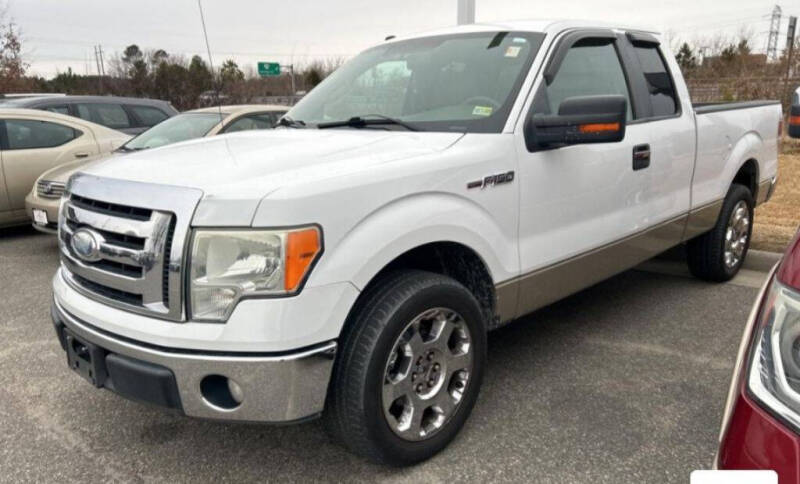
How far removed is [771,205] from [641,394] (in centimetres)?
542

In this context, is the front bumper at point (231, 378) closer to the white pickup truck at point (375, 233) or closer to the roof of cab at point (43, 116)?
the white pickup truck at point (375, 233)

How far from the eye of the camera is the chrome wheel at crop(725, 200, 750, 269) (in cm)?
479

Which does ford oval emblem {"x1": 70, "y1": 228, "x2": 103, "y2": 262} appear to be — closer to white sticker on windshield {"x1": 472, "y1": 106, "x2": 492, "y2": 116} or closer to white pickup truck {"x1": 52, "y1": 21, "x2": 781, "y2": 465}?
white pickup truck {"x1": 52, "y1": 21, "x2": 781, "y2": 465}

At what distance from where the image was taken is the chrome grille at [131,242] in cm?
211

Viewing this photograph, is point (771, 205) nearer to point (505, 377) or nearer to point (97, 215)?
point (505, 377)

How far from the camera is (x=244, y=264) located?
207 centimetres

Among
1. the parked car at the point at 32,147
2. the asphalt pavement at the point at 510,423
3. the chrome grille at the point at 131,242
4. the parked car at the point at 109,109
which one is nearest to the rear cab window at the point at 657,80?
the asphalt pavement at the point at 510,423

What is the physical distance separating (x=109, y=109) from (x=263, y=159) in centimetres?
789

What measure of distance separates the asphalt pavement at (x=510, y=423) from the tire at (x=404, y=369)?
178mm

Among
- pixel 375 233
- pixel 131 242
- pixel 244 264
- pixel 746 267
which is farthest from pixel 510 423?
pixel 746 267

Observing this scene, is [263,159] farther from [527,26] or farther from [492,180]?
[527,26]

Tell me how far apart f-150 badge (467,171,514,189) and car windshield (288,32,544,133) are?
222 mm

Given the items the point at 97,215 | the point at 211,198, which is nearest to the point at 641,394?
the point at 211,198

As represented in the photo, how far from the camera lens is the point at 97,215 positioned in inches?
92.7
